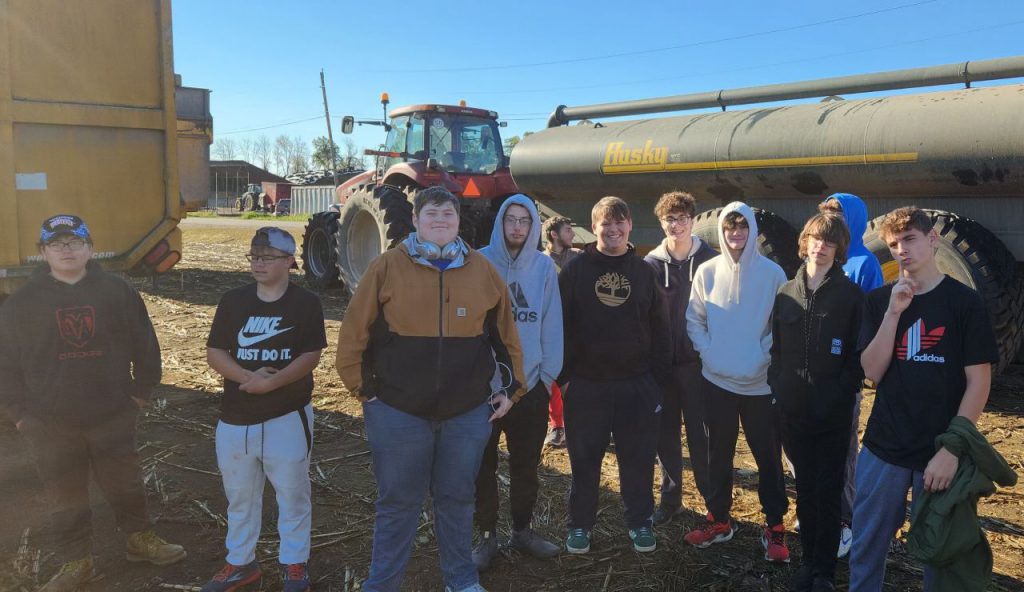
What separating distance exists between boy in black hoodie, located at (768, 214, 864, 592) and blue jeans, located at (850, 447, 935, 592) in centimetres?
30

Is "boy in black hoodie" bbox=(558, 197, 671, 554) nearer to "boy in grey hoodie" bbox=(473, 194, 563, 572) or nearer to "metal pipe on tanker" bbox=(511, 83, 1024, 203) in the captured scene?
"boy in grey hoodie" bbox=(473, 194, 563, 572)

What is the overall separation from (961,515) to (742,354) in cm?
121

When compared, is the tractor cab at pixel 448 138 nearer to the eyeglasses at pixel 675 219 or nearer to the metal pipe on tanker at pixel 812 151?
the metal pipe on tanker at pixel 812 151

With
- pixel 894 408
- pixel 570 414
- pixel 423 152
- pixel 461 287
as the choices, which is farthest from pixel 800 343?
pixel 423 152

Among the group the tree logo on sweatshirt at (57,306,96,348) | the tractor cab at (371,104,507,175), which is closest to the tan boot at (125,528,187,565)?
the tree logo on sweatshirt at (57,306,96,348)

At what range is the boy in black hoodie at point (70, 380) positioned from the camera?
333 cm

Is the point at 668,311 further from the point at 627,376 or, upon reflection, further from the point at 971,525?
the point at 971,525

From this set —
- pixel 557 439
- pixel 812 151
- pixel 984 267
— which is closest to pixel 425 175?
pixel 812 151

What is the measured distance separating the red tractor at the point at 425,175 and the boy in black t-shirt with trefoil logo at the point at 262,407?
261 inches

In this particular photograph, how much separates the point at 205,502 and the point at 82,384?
3.94 ft

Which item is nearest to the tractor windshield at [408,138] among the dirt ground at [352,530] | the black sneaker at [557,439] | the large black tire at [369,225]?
the large black tire at [369,225]

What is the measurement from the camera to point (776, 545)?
366cm

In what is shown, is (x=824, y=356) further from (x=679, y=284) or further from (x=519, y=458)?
(x=519, y=458)

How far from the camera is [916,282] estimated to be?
9.13 ft
